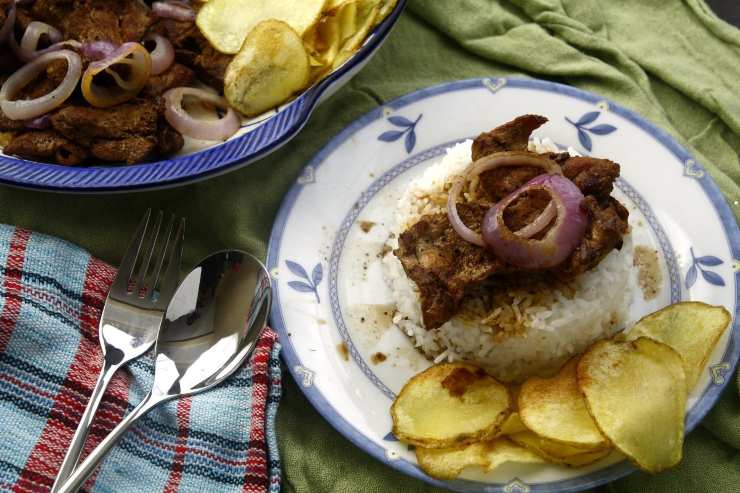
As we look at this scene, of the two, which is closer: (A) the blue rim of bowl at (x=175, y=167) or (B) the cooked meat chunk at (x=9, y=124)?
(A) the blue rim of bowl at (x=175, y=167)

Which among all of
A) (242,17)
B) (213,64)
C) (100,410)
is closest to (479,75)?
(242,17)

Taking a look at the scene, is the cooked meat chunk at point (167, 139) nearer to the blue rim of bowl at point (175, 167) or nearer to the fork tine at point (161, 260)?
the blue rim of bowl at point (175, 167)

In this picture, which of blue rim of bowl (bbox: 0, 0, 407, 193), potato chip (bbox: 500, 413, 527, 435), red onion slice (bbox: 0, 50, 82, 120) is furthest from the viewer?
red onion slice (bbox: 0, 50, 82, 120)

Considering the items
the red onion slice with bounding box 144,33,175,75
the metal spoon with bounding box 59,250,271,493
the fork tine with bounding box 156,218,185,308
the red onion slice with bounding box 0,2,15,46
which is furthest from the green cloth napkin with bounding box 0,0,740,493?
the red onion slice with bounding box 0,2,15,46

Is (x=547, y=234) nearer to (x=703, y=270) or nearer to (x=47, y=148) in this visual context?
(x=703, y=270)

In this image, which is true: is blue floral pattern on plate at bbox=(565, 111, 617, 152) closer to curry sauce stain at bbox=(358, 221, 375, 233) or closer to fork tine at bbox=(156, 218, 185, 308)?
curry sauce stain at bbox=(358, 221, 375, 233)

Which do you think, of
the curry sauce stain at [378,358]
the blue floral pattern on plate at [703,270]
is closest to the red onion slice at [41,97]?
the curry sauce stain at [378,358]
